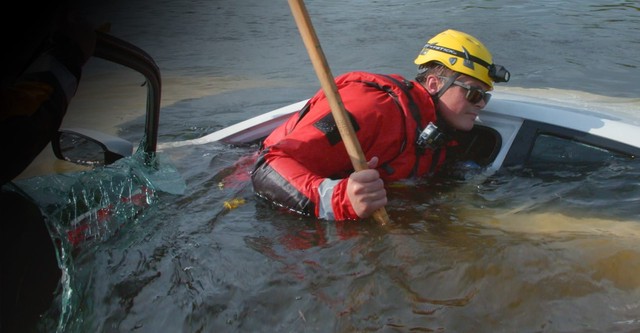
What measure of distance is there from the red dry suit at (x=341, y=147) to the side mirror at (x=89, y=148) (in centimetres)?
94

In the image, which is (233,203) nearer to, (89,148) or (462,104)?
(89,148)

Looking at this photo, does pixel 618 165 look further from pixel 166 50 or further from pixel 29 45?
pixel 166 50

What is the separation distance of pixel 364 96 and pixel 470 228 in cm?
95

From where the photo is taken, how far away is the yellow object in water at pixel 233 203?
3.97m

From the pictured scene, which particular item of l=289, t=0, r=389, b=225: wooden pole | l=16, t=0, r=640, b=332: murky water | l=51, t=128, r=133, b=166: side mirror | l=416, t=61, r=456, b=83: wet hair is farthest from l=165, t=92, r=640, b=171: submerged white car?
l=51, t=128, r=133, b=166: side mirror

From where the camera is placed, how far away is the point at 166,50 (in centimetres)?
1392

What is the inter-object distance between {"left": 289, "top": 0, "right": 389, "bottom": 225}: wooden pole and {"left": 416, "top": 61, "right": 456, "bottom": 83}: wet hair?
1105mm

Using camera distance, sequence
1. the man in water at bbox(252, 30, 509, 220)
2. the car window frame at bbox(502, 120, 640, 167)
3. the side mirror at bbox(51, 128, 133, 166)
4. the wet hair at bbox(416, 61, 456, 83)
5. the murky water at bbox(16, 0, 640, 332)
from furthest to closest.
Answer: the wet hair at bbox(416, 61, 456, 83) → the car window frame at bbox(502, 120, 640, 167) → the man in water at bbox(252, 30, 509, 220) → the side mirror at bbox(51, 128, 133, 166) → the murky water at bbox(16, 0, 640, 332)

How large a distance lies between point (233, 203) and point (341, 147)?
0.86 meters

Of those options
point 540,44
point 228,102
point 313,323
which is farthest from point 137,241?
point 540,44

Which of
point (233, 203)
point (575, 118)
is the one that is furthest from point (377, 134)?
point (575, 118)

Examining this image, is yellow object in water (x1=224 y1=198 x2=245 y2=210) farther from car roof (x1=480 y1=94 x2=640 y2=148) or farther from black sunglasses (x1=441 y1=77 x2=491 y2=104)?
car roof (x1=480 y1=94 x2=640 y2=148)

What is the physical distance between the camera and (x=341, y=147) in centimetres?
361

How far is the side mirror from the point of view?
9.34ft
